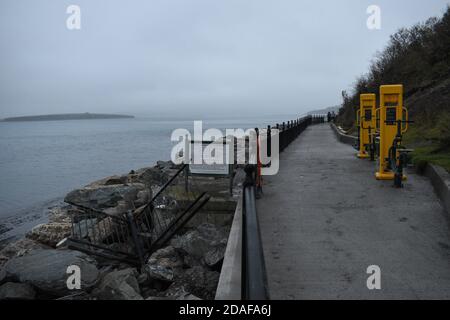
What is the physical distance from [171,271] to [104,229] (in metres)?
4.08

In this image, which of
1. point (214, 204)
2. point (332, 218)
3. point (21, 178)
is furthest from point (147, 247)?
point (21, 178)

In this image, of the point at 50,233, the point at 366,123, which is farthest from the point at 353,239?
the point at 50,233

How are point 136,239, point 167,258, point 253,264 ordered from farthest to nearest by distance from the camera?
point 136,239
point 167,258
point 253,264

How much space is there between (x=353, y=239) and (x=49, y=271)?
552 centimetres

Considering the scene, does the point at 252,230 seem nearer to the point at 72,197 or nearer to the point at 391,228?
the point at 391,228

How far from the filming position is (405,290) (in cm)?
429

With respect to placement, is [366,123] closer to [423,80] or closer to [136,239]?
[136,239]

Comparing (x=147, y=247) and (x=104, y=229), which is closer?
(x=147, y=247)

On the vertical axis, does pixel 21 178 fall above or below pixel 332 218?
below

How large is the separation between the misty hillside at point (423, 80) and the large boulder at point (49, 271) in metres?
7.73

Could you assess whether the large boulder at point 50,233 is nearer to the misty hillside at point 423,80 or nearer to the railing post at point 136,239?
the railing post at point 136,239

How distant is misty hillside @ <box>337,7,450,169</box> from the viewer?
511 inches

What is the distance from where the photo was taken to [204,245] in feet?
25.9

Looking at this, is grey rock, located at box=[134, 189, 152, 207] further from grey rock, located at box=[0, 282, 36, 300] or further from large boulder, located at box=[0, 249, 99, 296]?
grey rock, located at box=[0, 282, 36, 300]
